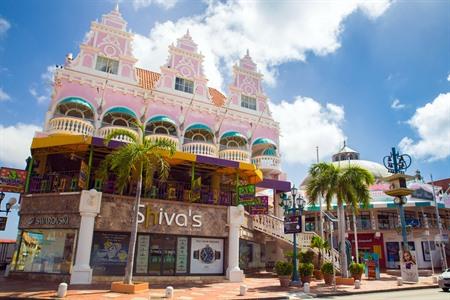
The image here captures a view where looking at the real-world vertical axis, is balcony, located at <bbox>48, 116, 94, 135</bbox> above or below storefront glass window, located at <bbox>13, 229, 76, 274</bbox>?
above

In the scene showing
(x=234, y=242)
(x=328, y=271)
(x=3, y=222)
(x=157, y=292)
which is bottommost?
(x=157, y=292)

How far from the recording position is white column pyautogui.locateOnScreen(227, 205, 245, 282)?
20.4 metres

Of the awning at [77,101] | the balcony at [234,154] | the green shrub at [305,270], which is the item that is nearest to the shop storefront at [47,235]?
the awning at [77,101]

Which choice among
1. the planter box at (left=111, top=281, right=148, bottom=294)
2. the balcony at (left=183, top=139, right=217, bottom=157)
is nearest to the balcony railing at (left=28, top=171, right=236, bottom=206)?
the balcony at (left=183, top=139, right=217, bottom=157)

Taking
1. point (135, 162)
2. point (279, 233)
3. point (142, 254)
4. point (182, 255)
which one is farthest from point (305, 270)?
point (135, 162)

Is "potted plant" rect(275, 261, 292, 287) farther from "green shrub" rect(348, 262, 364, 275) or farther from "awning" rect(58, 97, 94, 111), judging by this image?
"awning" rect(58, 97, 94, 111)

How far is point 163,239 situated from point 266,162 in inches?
499

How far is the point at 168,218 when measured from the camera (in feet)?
64.6

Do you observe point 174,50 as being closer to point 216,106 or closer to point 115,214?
point 216,106

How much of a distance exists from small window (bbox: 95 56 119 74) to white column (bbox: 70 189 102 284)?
11.8 m

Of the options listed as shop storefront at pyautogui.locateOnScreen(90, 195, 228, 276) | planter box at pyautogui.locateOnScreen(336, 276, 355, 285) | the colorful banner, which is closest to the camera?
the colorful banner

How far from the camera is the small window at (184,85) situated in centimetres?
2831

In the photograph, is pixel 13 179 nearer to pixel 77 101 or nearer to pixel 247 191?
pixel 77 101

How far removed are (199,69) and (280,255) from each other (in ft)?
57.4
